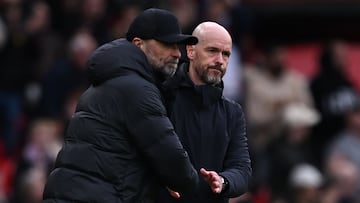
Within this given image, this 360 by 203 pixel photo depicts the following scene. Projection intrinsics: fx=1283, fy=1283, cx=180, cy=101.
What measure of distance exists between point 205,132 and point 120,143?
611 millimetres

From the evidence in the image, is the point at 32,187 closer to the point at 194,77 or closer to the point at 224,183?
the point at 194,77

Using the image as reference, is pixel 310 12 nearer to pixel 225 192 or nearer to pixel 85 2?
pixel 85 2

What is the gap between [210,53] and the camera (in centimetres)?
760

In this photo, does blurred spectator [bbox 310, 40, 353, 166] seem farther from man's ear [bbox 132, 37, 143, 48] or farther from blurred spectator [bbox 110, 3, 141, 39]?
man's ear [bbox 132, 37, 143, 48]

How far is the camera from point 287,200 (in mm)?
12484

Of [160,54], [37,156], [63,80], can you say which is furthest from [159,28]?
[63,80]

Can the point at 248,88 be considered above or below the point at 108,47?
below

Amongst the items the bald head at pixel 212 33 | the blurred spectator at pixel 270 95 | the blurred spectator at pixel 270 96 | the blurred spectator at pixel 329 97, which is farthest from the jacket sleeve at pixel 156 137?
the blurred spectator at pixel 329 97

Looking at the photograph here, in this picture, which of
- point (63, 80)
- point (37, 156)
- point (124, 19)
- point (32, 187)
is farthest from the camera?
point (124, 19)

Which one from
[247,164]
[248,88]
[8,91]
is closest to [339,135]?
[248,88]

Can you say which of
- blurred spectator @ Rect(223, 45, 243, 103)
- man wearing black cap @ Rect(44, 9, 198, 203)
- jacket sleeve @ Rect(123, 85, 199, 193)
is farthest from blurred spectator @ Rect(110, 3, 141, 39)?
jacket sleeve @ Rect(123, 85, 199, 193)

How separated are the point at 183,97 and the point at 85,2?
614 cm

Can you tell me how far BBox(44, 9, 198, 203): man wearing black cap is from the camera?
7.15 meters

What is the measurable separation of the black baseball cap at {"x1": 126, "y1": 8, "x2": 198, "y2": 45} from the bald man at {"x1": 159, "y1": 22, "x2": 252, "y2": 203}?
0.25 metres
